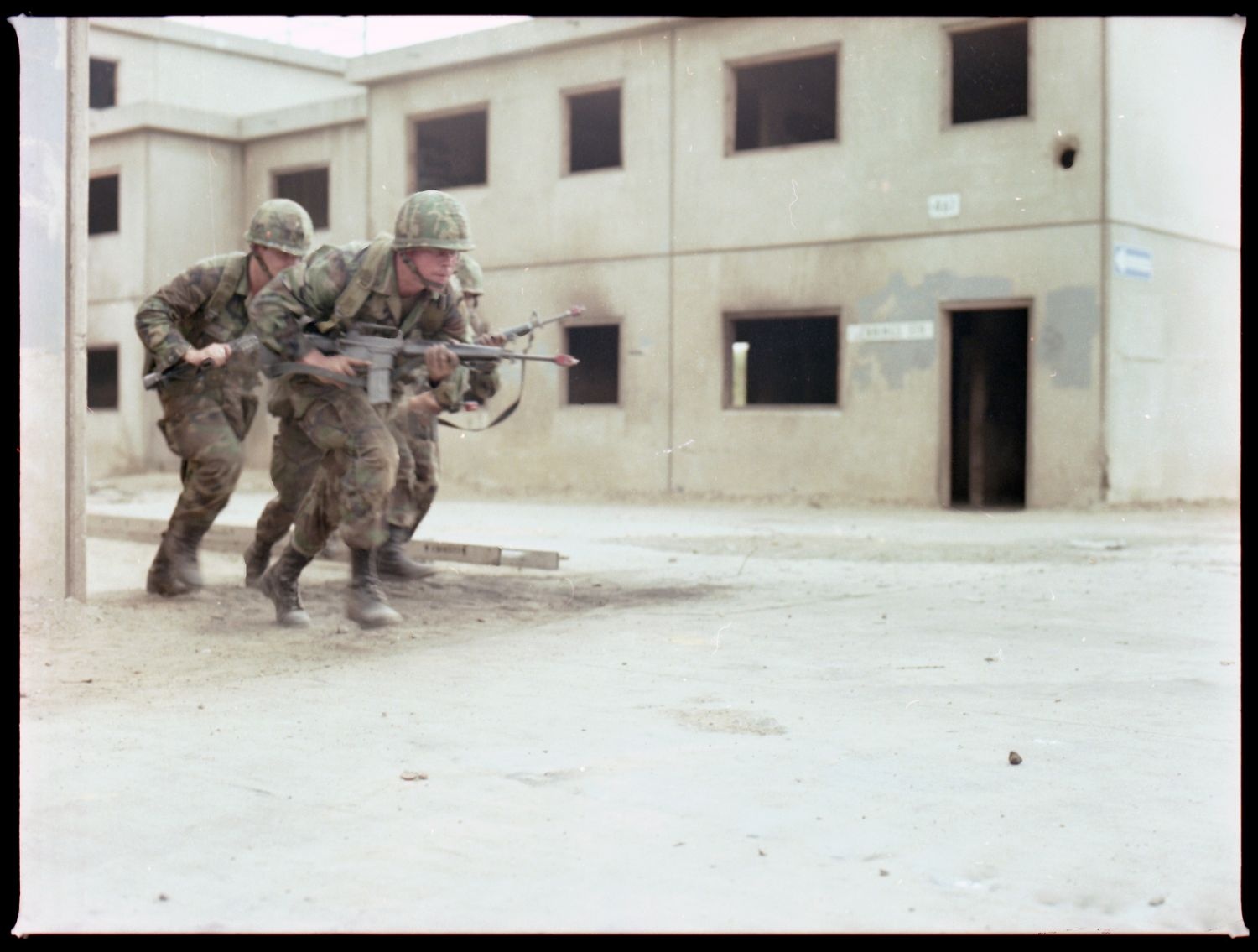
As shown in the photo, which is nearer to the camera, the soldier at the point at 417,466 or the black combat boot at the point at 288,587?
the black combat boot at the point at 288,587

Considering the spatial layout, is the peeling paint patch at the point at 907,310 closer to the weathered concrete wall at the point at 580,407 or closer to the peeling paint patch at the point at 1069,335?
the peeling paint patch at the point at 1069,335

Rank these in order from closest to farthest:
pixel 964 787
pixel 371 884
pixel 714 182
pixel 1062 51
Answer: pixel 371 884
pixel 964 787
pixel 1062 51
pixel 714 182

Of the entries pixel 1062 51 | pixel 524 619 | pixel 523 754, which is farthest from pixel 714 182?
pixel 523 754

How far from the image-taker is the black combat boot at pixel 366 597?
18.3 feet

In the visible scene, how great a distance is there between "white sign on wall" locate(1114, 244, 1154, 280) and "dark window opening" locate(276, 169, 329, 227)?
11278 mm

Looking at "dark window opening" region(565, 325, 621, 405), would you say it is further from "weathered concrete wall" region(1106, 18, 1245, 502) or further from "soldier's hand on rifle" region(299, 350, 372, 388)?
"soldier's hand on rifle" region(299, 350, 372, 388)

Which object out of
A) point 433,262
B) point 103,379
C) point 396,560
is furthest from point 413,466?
point 103,379

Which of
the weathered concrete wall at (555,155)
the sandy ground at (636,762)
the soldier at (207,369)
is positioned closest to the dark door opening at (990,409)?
the weathered concrete wall at (555,155)

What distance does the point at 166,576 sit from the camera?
645cm

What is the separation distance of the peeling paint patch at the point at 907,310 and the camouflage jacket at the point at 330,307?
833cm

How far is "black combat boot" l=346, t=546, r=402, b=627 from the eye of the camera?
5582mm

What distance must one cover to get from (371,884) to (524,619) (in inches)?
134
